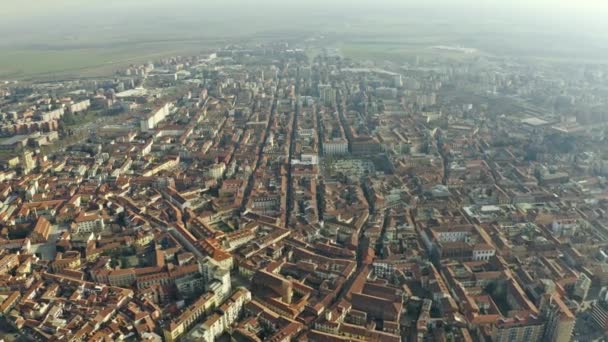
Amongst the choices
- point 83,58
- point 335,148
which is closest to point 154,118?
point 335,148

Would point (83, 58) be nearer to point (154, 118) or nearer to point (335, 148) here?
point (154, 118)

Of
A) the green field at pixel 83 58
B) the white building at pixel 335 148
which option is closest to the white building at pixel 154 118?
the white building at pixel 335 148

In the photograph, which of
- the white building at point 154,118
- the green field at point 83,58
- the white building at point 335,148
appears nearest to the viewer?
the white building at point 335,148

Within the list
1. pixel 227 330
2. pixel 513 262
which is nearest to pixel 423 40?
pixel 513 262

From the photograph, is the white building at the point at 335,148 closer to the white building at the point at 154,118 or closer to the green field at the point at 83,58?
the white building at the point at 154,118

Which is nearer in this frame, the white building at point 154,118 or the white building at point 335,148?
the white building at point 335,148

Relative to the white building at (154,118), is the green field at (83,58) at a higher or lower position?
higher

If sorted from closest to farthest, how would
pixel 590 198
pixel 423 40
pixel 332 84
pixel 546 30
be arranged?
pixel 590 198
pixel 332 84
pixel 423 40
pixel 546 30

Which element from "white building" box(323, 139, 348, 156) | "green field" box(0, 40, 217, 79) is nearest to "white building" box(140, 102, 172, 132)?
"white building" box(323, 139, 348, 156)

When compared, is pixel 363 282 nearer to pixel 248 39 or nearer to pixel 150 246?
pixel 150 246

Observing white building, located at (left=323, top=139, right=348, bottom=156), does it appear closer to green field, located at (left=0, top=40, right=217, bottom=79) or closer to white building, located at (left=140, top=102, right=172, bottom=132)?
white building, located at (left=140, top=102, right=172, bottom=132)

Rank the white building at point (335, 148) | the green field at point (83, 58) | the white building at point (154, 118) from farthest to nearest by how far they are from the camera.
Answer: the green field at point (83, 58) < the white building at point (154, 118) < the white building at point (335, 148)
